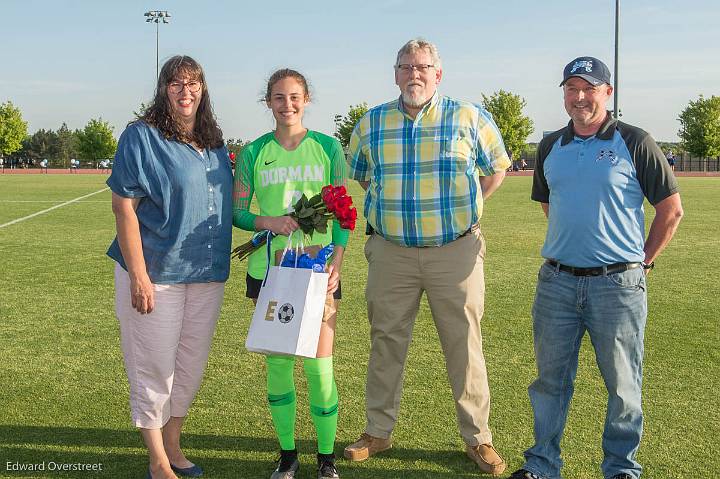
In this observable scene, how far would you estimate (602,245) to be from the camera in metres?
3.59

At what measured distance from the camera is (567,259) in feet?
12.1

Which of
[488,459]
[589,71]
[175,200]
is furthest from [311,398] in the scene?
[589,71]

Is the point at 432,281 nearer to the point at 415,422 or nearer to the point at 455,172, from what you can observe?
the point at 455,172

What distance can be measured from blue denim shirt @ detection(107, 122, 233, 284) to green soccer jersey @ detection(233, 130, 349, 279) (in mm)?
93

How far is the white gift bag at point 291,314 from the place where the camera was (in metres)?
3.52

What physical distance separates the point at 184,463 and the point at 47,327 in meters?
3.75

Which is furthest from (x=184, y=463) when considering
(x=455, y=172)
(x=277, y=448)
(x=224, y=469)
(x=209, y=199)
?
(x=455, y=172)

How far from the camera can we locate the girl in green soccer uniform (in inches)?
149

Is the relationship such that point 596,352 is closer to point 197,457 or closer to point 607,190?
point 607,190

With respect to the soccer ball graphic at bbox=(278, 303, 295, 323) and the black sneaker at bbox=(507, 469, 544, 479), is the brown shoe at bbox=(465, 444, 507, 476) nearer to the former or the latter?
the black sneaker at bbox=(507, 469, 544, 479)

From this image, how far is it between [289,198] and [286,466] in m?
1.39

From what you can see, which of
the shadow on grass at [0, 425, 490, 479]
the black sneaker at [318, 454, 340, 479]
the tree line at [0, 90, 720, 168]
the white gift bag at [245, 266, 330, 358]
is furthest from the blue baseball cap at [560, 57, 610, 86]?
the tree line at [0, 90, 720, 168]

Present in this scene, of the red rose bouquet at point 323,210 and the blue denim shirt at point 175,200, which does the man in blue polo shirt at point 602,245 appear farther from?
the blue denim shirt at point 175,200

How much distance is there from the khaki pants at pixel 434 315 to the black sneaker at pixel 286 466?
1.71 ft
